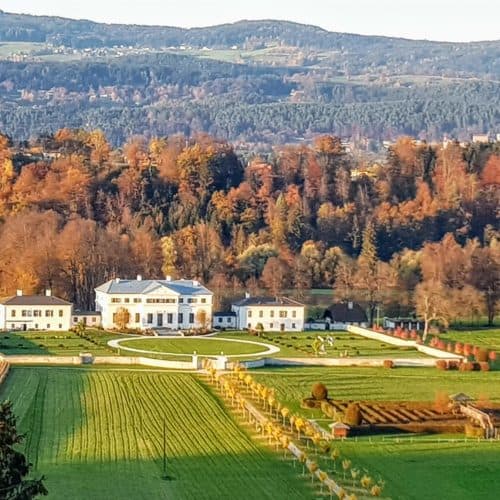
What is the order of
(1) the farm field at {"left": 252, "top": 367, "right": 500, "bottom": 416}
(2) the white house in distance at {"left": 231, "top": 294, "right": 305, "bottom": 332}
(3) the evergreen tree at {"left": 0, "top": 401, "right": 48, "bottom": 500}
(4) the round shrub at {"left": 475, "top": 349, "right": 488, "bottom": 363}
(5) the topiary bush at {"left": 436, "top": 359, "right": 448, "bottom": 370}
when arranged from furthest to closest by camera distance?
(2) the white house in distance at {"left": 231, "top": 294, "right": 305, "bottom": 332} → (4) the round shrub at {"left": 475, "top": 349, "right": 488, "bottom": 363} → (5) the topiary bush at {"left": 436, "top": 359, "right": 448, "bottom": 370} → (1) the farm field at {"left": 252, "top": 367, "right": 500, "bottom": 416} → (3) the evergreen tree at {"left": 0, "top": 401, "right": 48, "bottom": 500}

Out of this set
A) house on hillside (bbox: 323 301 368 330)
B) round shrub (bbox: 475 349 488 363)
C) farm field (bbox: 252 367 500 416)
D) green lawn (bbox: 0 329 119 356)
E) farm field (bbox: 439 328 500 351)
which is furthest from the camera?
house on hillside (bbox: 323 301 368 330)

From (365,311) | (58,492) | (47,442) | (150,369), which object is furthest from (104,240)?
(58,492)

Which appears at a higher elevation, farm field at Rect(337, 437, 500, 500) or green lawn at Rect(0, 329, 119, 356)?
farm field at Rect(337, 437, 500, 500)

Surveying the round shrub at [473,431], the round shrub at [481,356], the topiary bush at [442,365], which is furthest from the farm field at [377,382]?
the round shrub at [473,431]

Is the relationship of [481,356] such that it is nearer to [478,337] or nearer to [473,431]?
[478,337]

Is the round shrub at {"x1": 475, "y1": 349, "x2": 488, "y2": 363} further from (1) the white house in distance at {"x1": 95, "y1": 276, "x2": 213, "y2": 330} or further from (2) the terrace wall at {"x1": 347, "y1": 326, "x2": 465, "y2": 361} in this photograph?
(1) the white house in distance at {"x1": 95, "y1": 276, "x2": 213, "y2": 330}

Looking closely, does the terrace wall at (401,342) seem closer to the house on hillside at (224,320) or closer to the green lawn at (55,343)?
the house on hillside at (224,320)

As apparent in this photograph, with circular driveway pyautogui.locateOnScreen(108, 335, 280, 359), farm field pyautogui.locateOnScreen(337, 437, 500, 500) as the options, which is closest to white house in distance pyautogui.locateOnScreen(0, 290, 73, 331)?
circular driveway pyautogui.locateOnScreen(108, 335, 280, 359)
